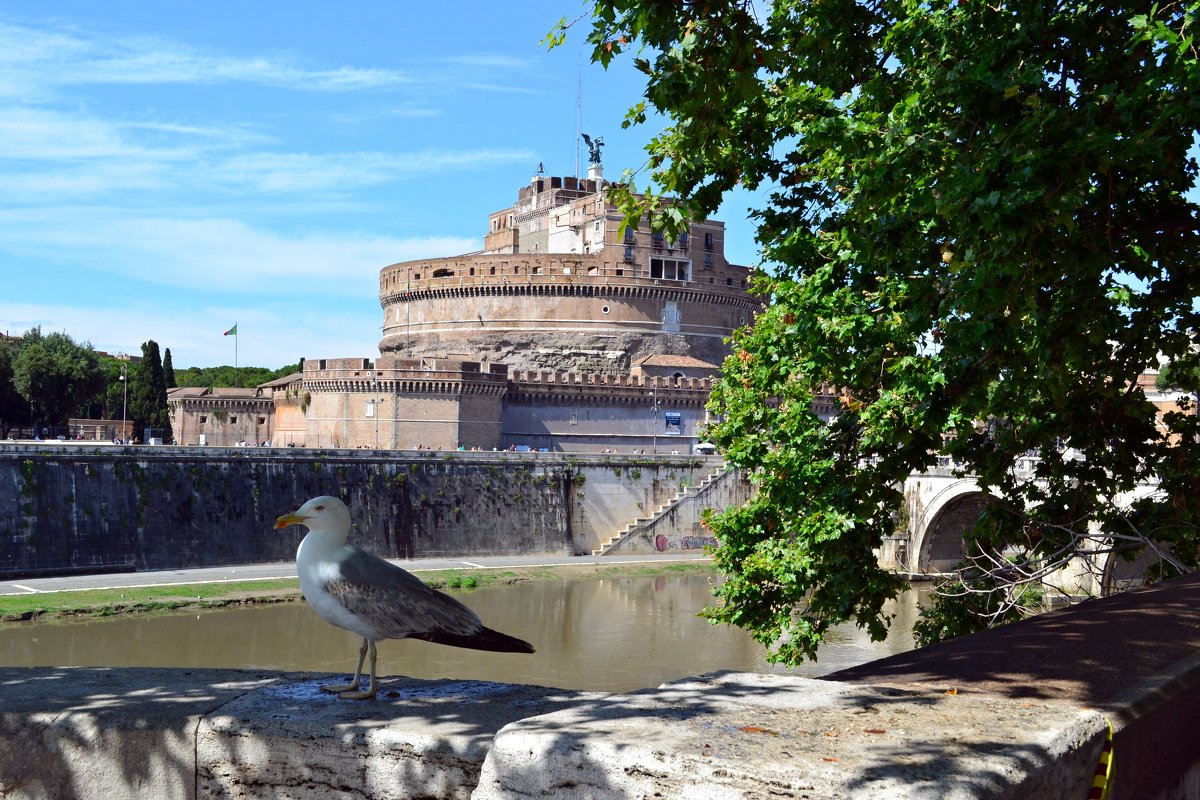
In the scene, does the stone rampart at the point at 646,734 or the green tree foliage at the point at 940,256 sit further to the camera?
the green tree foliage at the point at 940,256

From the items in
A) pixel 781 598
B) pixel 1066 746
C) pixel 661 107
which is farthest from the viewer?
pixel 781 598

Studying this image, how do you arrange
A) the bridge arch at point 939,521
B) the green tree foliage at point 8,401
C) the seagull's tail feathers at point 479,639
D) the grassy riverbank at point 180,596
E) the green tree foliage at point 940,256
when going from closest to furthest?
→ 1. the seagull's tail feathers at point 479,639
2. the green tree foliage at point 940,256
3. the grassy riverbank at point 180,596
4. the bridge arch at point 939,521
5. the green tree foliage at point 8,401

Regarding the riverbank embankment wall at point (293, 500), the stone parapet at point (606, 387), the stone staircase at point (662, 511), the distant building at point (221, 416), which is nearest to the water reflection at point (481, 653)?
the riverbank embankment wall at point (293, 500)

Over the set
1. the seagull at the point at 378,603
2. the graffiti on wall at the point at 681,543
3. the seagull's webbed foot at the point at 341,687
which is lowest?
the graffiti on wall at the point at 681,543

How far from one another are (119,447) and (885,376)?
24837 mm

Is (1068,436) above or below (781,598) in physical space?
above

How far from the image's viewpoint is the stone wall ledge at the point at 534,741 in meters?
2.21

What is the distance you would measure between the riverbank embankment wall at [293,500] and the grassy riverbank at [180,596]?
2495mm

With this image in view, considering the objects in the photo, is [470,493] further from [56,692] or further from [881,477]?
[56,692]

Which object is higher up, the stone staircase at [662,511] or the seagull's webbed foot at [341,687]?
the seagull's webbed foot at [341,687]

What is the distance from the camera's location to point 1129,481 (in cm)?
898

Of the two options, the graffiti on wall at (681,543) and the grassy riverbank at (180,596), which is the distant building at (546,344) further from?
the grassy riverbank at (180,596)

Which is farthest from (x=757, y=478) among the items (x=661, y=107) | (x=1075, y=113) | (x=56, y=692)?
(x=56, y=692)

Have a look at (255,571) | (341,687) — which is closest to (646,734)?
(341,687)
